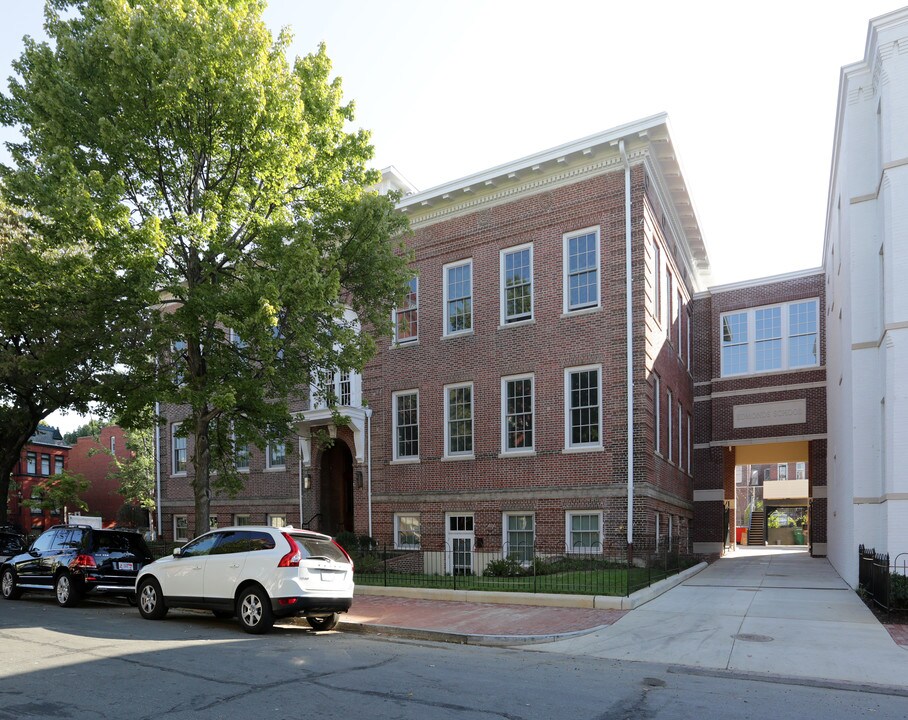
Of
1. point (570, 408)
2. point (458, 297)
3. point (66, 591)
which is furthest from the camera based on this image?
point (458, 297)

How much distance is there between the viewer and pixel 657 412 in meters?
22.0

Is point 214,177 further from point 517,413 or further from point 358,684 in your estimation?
point 358,684

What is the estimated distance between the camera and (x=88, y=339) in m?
16.6

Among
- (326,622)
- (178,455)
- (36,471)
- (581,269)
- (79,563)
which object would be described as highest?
(581,269)

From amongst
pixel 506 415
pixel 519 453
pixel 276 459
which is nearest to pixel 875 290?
pixel 519 453

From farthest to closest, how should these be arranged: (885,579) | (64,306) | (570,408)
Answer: (570,408) < (64,306) < (885,579)

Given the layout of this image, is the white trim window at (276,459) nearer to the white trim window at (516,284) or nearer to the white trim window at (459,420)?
the white trim window at (459,420)

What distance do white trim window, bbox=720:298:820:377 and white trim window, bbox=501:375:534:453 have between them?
13131 mm

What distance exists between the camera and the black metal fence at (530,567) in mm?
15430

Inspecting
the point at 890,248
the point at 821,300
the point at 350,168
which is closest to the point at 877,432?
the point at 890,248

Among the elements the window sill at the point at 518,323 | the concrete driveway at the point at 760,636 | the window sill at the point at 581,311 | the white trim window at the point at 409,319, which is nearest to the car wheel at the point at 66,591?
the concrete driveway at the point at 760,636

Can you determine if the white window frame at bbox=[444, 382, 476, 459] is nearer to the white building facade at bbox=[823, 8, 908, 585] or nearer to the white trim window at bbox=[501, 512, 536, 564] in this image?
the white trim window at bbox=[501, 512, 536, 564]

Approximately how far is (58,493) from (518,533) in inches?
1358

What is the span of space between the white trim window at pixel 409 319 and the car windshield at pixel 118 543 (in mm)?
10566
